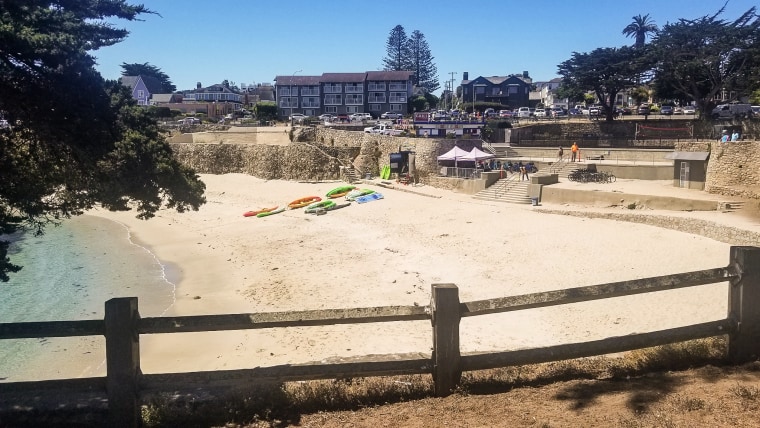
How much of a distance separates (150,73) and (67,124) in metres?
113

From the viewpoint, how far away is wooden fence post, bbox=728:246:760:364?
193 inches

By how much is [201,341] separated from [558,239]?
12715 mm

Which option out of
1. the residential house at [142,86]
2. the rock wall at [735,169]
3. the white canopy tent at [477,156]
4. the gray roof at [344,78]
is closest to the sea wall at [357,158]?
the rock wall at [735,169]

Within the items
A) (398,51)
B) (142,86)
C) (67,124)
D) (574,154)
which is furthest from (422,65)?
(67,124)

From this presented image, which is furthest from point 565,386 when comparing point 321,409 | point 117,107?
point 117,107

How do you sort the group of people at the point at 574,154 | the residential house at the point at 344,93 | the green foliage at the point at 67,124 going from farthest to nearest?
the residential house at the point at 344,93
the group of people at the point at 574,154
the green foliage at the point at 67,124

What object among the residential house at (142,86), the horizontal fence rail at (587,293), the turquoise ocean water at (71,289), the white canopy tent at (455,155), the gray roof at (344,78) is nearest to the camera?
the horizontal fence rail at (587,293)

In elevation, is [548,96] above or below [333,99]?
above

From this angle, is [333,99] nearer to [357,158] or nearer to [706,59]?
[357,158]

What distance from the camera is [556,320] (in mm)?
13680

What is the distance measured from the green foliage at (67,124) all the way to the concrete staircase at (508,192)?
22.7 metres

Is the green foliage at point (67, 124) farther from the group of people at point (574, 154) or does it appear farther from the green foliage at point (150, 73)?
the green foliage at point (150, 73)

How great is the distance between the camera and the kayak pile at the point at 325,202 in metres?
33.2

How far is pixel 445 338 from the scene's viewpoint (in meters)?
4.53
